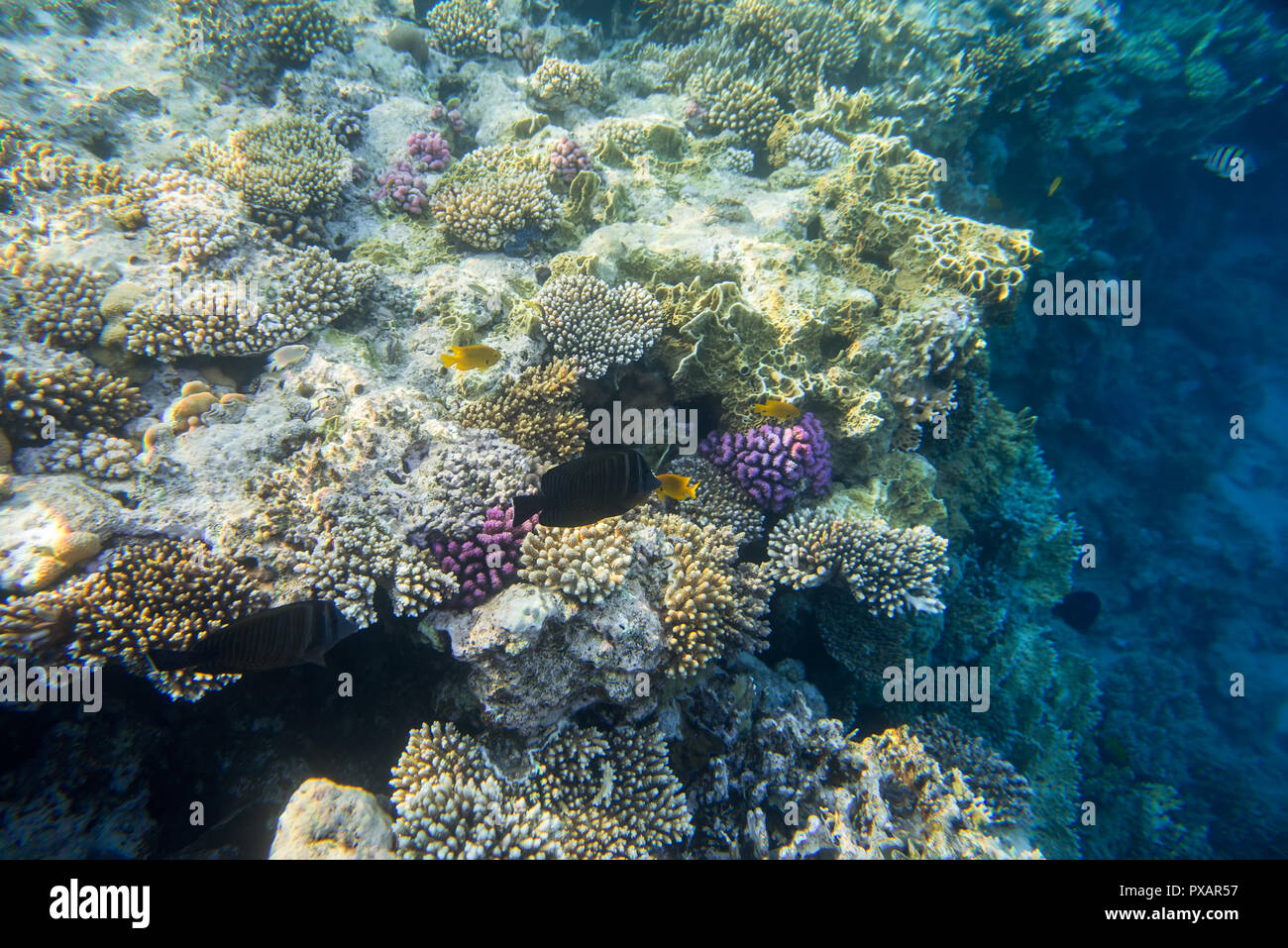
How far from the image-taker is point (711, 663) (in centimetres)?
430

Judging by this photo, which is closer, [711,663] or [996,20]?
[711,663]

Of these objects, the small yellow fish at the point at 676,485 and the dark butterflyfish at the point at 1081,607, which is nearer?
the small yellow fish at the point at 676,485

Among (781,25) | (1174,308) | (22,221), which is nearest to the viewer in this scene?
(22,221)

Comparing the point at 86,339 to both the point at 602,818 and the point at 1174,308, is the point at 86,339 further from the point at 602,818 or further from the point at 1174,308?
the point at 1174,308

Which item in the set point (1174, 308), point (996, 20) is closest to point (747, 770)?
point (996, 20)

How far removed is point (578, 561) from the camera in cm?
335

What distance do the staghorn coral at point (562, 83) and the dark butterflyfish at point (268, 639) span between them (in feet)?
25.7

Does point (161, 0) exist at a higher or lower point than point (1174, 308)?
higher

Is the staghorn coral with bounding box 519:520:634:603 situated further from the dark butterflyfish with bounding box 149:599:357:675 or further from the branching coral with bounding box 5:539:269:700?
the branching coral with bounding box 5:539:269:700

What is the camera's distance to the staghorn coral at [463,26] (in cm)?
795

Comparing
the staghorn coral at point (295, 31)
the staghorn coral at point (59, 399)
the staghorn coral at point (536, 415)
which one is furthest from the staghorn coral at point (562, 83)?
the staghorn coral at point (59, 399)

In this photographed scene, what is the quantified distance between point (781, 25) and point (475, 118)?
195 inches

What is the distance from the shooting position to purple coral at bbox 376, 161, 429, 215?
5977 mm

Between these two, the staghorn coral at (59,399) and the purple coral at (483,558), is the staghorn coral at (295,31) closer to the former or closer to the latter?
the staghorn coral at (59,399)
